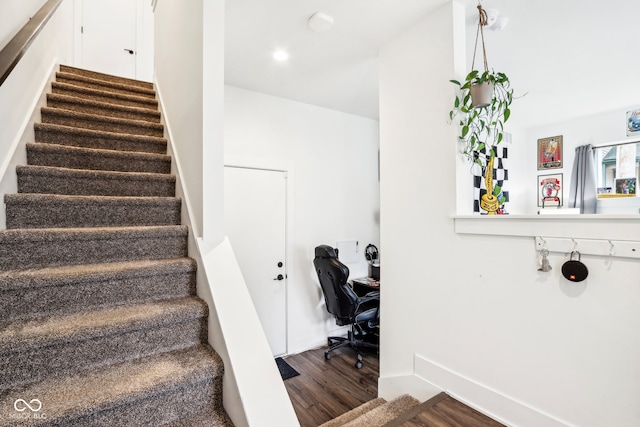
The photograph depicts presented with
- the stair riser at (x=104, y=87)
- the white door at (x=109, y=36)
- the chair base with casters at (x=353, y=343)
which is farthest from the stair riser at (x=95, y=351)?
the white door at (x=109, y=36)

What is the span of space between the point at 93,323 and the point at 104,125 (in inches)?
66.1

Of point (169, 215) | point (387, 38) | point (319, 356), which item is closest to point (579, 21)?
point (387, 38)

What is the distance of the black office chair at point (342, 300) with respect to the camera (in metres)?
3.16

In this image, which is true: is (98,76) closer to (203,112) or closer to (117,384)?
(203,112)

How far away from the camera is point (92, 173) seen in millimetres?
1758

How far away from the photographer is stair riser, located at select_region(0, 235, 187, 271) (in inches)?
51.7

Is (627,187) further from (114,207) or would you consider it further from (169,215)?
(114,207)

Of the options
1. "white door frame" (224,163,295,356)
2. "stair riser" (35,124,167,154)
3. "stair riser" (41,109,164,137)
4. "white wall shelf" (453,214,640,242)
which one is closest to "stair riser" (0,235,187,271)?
"stair riser" (35,124,167,154)

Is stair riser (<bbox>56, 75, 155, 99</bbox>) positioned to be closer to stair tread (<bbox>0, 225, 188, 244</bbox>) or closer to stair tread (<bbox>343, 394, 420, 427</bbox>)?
stair tread (<bbox>0, 225, 188, 244</bbox>)

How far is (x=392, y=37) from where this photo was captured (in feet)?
7.37

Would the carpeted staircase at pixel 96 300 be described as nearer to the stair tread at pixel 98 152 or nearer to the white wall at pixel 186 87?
the stair tread at pixel 98 152

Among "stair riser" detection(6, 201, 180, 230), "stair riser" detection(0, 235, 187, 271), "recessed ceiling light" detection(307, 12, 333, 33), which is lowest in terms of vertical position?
"stair riser" detection(0, 235, 187, 271)

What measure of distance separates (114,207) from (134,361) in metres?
0.89

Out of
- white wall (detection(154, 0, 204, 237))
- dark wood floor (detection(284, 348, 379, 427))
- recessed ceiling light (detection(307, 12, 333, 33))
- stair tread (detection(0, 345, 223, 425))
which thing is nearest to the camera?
stair tread (detection(0, 345, 223, 425))
